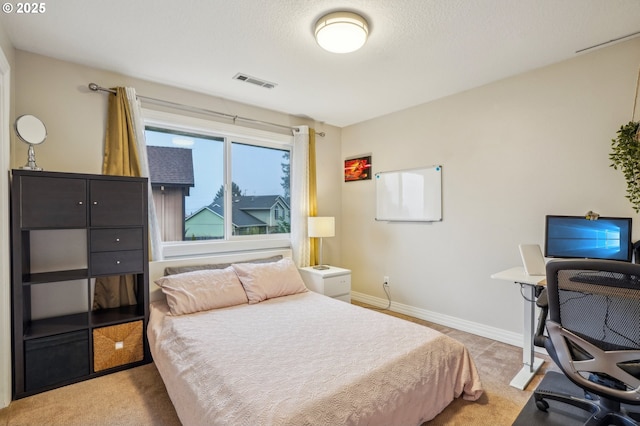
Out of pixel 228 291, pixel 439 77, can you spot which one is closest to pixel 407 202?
pixel 439 77

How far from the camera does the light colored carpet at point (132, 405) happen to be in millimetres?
1927

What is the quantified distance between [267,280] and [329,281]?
0.81 meters

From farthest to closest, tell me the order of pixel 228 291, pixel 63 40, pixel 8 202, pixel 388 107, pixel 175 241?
pixel 388 107 < pixel 175 241 < pixel 228 291 < pixel 63 40 < pixel 8 202

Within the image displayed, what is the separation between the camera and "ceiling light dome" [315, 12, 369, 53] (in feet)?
6.59

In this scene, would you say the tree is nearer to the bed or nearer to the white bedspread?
the bed

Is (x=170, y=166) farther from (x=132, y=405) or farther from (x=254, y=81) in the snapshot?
(x=132, y=405)

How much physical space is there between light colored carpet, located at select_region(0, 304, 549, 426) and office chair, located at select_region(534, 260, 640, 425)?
495mm

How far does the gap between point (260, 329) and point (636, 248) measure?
2.64 metres

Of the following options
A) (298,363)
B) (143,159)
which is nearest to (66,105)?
(143,159)

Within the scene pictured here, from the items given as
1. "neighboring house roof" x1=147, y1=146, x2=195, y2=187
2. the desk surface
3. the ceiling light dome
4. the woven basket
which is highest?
the ceiling light dome

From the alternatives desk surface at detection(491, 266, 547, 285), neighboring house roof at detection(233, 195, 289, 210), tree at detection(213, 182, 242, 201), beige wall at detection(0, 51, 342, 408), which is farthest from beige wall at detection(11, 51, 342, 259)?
desk surface at detection(491, 266, 547, 285)

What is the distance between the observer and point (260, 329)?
88.1 inches

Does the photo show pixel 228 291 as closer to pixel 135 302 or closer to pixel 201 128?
pixel 135 302

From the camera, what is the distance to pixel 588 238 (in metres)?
2.38
